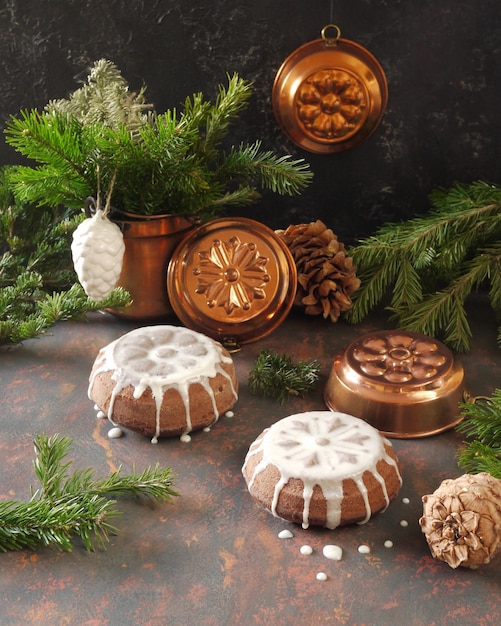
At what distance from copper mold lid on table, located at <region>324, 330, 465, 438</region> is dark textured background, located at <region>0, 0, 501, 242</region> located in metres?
0.66

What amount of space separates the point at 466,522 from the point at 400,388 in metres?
0.35

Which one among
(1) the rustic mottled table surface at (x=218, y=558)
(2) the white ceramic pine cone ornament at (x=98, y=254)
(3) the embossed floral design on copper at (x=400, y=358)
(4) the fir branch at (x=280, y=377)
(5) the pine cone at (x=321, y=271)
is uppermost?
(2) the white ceramic pine cone ornament at (x=98, y=254)

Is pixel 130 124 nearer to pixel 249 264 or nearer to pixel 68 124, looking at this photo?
pixel 68 124

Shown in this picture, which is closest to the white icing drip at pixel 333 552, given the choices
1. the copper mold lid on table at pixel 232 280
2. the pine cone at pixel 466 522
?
the pine cone at pixel 466 522

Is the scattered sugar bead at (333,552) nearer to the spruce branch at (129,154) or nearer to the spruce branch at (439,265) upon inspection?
the spruce branch at (439,265)

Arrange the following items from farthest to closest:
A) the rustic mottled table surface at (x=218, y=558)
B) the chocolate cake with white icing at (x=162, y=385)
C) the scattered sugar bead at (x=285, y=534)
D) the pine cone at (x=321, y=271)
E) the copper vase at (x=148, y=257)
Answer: the pine cone at (x=321, y=271)
the copper vase at (x=148, y=257)
the chocolate cake with white icing at (x=162, y=385)
the scattered sugar bead at (x=285, y=534)
the rustic mottled table surface at (x=218, y=558)

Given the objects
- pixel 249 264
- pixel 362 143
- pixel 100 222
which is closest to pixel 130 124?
pixel 100 222

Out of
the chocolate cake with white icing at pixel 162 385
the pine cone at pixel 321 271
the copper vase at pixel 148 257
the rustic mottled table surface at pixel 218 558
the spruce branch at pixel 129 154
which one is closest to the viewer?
the rustic mottled table surface at pixel 218 558

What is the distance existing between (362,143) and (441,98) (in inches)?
8.7

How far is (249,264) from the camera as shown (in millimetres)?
1729

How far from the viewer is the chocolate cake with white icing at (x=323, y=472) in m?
1.18

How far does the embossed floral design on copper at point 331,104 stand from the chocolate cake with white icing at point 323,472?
87 cm

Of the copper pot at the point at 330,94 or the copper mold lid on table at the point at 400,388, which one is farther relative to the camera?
the copper pot at the point at 330,94

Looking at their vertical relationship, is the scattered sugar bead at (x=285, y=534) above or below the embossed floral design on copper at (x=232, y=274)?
below
